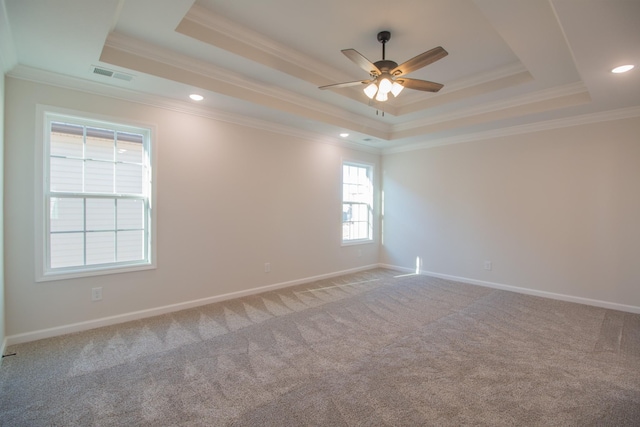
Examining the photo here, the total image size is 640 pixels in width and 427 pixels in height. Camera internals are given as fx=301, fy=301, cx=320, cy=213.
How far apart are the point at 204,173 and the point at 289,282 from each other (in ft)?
6.87

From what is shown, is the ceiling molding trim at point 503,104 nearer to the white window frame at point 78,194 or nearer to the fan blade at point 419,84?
the fan blade at point 419,84

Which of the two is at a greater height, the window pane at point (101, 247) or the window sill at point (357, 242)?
the window pane at point (101, 247)

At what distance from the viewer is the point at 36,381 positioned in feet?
7.20

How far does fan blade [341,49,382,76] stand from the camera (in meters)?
2.34

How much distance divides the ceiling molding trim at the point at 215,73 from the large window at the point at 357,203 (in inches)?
48.1

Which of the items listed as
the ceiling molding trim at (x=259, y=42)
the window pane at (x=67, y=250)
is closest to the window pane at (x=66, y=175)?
the window pane at (x=67, y=250)

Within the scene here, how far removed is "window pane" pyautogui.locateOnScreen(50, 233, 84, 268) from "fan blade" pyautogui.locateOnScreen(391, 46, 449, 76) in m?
3.51

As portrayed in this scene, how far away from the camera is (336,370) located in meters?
2.37

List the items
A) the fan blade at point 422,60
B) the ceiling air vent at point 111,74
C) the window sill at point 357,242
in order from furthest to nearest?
the window sill at point 357,242, the ceiling air vent at point 111,74, the fan blade at point 422,60

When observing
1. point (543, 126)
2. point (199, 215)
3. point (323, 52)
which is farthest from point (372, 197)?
point (199, 215)

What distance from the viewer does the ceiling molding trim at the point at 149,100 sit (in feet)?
9.07

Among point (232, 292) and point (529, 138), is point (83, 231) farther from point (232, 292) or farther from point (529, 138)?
point (529, 138)

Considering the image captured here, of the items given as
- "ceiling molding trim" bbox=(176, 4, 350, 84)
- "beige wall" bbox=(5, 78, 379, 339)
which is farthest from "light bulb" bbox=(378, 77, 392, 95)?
"beige wall" bbox=(5, 78, 379, 339)

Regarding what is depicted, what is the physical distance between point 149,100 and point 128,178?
90 centimetres
